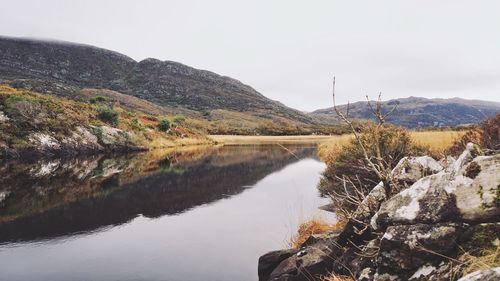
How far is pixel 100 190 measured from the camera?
2309 centimetres

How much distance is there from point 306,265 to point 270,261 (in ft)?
4.92

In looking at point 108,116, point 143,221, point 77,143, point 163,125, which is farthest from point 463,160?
point 163,125

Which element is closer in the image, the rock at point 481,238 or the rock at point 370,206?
the rock at point 481,238

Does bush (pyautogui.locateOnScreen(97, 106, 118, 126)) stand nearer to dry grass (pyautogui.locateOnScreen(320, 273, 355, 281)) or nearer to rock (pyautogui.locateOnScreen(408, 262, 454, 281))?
dry grass (pyautogui.locateOnScreen(320, 273, 355, 281))

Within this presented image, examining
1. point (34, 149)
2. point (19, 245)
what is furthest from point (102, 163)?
point (19, 245)

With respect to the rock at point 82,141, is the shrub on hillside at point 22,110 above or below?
Answer: above

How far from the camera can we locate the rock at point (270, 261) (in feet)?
33.5

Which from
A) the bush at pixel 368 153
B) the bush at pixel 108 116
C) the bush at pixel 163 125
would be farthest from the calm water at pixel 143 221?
the bush at pixel 163 125

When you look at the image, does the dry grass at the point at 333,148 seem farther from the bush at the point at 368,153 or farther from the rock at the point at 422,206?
the rock at the point at 422,206

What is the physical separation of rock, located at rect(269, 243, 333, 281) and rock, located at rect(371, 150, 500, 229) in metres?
2.39

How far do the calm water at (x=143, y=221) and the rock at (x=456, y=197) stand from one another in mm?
5044

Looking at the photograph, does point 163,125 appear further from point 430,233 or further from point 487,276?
point 487,276

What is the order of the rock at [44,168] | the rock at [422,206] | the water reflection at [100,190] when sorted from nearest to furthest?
1. the rock at [422,206]
2. the water reflection at [100,190]
3. the rock at [44,168]

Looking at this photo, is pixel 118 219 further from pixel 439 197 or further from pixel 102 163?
pixel 102 163
